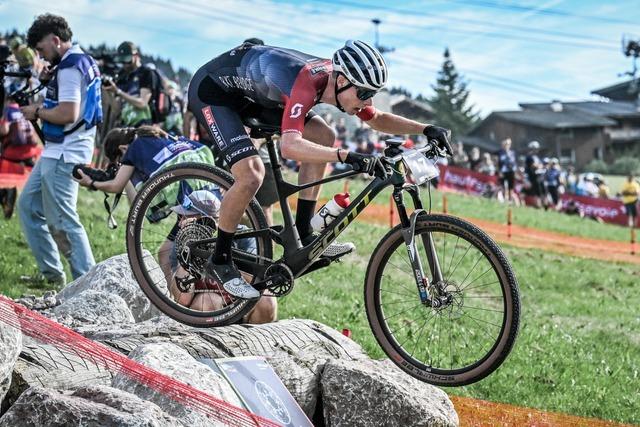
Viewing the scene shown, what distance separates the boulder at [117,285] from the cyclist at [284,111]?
181cm

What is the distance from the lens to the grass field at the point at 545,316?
8031 mm

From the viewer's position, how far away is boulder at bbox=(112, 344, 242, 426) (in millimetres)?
4957

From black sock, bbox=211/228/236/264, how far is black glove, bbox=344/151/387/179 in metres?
1.16

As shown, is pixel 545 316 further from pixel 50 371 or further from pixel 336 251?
pixel 50 371

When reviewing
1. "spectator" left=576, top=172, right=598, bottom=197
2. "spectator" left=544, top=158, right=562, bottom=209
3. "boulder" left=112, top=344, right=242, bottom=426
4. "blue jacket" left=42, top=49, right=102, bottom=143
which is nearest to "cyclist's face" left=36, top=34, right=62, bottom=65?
"blue jacket" left=42, top=49, right=102, bottom=143

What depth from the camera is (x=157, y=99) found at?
40.9 ft

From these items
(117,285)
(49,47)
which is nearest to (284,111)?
(117,285)

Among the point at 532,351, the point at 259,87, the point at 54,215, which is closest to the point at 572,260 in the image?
the point at 532,351

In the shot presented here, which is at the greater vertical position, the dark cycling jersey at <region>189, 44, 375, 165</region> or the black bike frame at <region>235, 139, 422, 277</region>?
the dark cycling jersey at <region>189, 44, 375, 165</region>

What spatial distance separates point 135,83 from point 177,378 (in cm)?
805

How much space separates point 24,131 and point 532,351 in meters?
8.28

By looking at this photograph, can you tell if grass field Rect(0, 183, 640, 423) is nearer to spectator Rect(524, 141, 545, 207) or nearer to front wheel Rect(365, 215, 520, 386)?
front wheel Rect(365, 215, 520, 386)

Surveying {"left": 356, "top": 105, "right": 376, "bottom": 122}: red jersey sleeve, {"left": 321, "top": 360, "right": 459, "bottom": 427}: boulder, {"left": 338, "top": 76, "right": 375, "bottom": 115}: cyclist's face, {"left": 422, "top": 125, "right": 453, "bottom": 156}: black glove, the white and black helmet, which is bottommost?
{"left": 321, "top": 360, "right": 459, "bottom": 427}: boulder

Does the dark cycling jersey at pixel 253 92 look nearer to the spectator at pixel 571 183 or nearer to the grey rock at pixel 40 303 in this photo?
→ the grey rock at pixel 40 303
